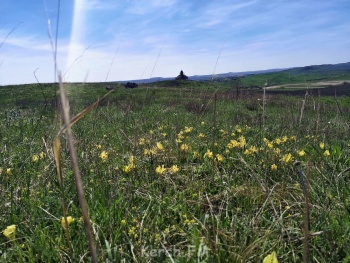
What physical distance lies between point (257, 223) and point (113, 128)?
4.41 m

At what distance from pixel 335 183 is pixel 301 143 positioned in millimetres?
1595

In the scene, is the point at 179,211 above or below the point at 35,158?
below

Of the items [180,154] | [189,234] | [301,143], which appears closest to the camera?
[189,234]

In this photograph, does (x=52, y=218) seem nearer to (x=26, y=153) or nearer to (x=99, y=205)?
(x=99, y=205)

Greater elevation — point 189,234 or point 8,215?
point 8,215

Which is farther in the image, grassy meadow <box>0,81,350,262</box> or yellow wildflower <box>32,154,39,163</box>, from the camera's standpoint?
yellow wildflower <box>32,154,39,163</box>

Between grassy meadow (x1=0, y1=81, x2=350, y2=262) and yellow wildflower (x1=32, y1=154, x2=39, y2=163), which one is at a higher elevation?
yellow wildflower (x1=32, y1=154, x2=39, y2=163)

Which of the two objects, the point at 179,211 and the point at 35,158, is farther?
the point at 35,158

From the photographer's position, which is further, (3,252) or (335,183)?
(335,183)

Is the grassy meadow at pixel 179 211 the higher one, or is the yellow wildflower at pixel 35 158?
the yellow wildflower at pixel 35 158

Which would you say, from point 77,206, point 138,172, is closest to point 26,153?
point 138,172

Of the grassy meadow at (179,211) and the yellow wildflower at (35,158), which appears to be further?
the yellow wildflower at (35,158)

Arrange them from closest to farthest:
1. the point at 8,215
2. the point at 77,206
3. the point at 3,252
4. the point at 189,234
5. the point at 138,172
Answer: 1. the point at 3,252
2. the point at 189,234
3. the point at 8,215
4. the point at 77,206
5. the point at 138,172

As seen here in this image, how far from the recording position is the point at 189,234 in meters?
2.12
